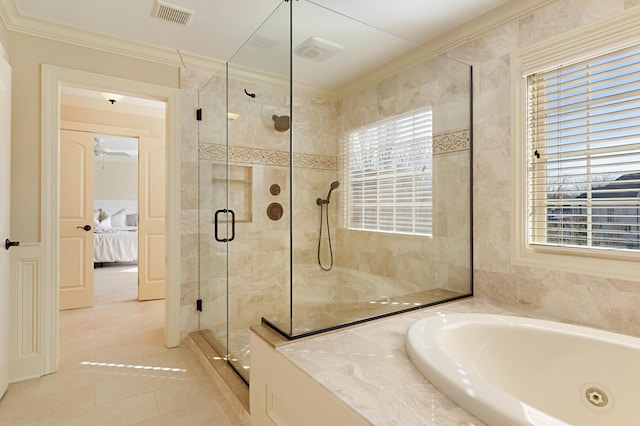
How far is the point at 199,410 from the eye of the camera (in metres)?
1.88

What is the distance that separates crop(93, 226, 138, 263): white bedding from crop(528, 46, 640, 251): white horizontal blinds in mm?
6489

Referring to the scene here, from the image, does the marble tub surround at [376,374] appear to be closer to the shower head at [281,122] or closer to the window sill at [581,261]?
the window sill at [581,261]

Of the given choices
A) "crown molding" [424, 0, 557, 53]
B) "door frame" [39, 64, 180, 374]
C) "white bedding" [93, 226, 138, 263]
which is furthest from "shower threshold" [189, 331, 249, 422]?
"white bedding" [93, 226, 138, 263]

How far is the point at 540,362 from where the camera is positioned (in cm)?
146

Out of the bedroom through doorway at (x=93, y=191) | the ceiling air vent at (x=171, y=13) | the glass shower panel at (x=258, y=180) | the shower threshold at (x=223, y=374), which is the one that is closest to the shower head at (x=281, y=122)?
the glass shower panel at (x=258, y=180)

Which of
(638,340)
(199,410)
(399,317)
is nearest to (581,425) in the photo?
(638,340)

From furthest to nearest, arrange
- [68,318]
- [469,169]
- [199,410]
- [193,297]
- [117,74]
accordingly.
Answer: [68,318] < [193,297] < [117,74] < [469,169] < [199,410]

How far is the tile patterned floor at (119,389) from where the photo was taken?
5.93 feet

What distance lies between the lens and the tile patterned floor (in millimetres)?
1807

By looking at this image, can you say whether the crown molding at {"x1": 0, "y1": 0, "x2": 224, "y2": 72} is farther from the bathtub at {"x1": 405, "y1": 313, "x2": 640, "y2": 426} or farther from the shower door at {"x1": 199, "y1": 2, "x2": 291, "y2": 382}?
the bathtub at {"x1": 405, "y1": 313, "x2": 640, "y2": 426}

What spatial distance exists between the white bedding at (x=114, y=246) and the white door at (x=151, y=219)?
99.8 inches

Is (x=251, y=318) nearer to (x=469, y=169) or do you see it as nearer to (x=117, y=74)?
(x=469, y=169)

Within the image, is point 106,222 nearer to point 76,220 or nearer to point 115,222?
point 115,222

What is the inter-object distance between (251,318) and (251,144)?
1.09 meters
